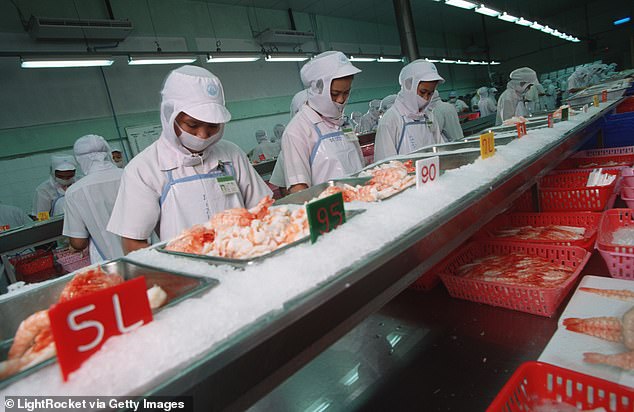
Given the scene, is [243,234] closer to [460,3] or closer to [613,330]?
[613,330]

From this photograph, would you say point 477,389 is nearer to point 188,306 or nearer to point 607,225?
point 188,306

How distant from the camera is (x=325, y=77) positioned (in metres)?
2.69

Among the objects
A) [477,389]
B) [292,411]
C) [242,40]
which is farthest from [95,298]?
[242,40]

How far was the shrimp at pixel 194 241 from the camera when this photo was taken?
1.10 m

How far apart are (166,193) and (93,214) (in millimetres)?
1436

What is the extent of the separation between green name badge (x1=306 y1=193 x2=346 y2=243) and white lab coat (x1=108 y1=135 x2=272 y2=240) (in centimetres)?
124

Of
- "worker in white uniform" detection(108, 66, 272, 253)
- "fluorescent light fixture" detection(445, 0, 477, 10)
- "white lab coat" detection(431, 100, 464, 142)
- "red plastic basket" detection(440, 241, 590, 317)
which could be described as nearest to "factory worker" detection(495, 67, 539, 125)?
"fluorescent light fixture" detection(445, 0, 477, 10)

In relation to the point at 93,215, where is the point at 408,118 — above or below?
above

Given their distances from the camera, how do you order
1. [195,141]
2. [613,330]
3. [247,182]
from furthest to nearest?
[247,182] → [195,141] → [613,330]

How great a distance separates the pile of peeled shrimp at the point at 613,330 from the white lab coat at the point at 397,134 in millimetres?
2491

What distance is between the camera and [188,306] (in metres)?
0.71

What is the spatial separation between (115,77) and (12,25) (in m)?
1.92

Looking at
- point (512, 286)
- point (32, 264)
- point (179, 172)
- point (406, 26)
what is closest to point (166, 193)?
point (179, 172)

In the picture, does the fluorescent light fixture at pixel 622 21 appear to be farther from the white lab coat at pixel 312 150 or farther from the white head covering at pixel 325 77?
the white lab coat at pixel 312 150
